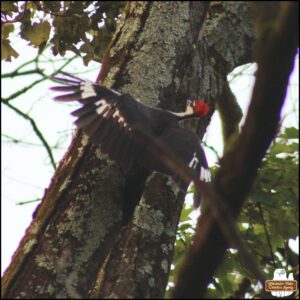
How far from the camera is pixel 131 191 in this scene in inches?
95.7

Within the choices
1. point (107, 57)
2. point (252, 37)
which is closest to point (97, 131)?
point (107, 57)

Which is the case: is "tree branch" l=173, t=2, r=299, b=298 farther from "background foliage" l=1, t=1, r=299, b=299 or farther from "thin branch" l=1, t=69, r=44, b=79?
"thin branch" l=1, t=69, r=44, b=79

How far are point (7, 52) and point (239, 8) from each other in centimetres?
128

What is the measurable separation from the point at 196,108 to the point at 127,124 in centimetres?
29

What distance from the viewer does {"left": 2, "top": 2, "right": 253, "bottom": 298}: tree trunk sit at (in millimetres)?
2090

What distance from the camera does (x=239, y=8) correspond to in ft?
9.75

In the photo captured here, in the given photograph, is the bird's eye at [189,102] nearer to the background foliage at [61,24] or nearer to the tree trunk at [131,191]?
the tree trunk at [131,191]

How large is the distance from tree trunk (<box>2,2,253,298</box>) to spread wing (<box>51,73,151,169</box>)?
0.16 feet

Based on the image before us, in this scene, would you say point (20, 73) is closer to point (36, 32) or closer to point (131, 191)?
point (36, 32)

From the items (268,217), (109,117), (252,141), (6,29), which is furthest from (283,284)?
(252,141)

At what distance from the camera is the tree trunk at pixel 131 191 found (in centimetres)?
209

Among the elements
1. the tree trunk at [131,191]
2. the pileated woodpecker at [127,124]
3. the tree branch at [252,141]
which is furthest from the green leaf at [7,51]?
the tree branch at [252,141]

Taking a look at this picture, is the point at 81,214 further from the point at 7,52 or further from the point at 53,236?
the point at 7,52

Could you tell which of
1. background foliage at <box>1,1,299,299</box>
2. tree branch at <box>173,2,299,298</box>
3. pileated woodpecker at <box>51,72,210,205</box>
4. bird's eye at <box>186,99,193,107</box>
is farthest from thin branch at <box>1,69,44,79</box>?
tree branch at <box>173,2,299,298</box>
